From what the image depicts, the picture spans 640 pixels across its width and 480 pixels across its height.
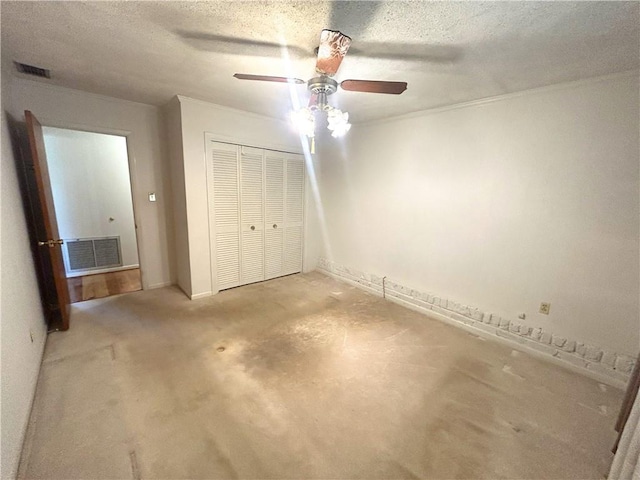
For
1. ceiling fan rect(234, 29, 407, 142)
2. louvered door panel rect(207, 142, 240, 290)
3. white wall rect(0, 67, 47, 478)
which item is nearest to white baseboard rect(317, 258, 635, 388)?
louvered door panel rect(207, 142, 240, 290)

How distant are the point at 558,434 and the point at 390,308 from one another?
179 cm

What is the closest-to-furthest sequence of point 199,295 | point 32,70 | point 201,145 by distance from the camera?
point 32,70, point 201,145, point 199,295

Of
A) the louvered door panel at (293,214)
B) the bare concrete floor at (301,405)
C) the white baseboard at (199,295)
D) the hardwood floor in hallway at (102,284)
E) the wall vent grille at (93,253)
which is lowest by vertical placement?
the bare concrete floor at (301,405)

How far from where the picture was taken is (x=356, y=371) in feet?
6.93

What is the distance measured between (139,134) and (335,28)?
9.27 ft

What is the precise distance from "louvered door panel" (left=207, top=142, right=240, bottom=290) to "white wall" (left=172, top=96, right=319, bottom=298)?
0.35 feet

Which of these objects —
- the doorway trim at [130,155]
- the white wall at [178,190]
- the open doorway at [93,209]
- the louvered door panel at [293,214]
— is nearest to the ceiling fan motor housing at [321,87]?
the white wall at [178,190]

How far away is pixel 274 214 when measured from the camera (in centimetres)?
390

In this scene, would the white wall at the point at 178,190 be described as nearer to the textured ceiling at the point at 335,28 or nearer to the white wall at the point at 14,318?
the textured ceiling at the point at 335,28

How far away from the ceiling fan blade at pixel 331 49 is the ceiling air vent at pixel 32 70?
2.52 meters

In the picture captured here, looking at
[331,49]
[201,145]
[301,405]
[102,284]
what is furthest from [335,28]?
[102,284]

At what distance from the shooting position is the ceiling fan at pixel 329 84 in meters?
1.36

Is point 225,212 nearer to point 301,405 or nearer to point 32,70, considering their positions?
point 32,70

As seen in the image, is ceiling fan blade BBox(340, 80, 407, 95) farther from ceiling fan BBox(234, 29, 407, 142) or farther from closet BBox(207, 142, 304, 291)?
closet BBox(207, 142, 304, 291)
